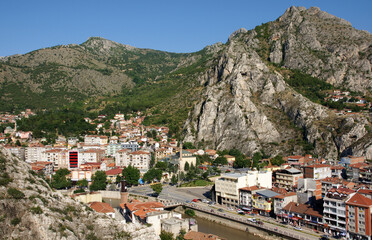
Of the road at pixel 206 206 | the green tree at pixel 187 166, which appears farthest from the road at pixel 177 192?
the green tree at pixel 187 166

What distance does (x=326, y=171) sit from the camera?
59469 millimetres

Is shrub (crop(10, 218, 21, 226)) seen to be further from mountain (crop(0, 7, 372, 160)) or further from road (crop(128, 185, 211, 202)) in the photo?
mountain (crop(0, 7, 372, 160))

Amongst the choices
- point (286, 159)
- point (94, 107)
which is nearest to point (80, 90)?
point (94, 107)

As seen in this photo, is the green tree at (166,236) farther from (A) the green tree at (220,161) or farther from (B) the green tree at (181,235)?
(A) the green tree at (220,161)

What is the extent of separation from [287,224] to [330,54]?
92.1m

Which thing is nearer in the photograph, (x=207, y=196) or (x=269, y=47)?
(x=207, y=196)

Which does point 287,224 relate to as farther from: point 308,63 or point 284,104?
point 308,63

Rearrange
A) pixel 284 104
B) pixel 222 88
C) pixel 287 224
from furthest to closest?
pixel 222 88, pixel 284 104, pixel 287 224

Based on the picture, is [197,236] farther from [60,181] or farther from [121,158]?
[121,158]

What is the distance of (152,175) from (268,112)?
40.4m

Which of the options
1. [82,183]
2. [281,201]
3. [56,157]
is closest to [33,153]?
[56,157]

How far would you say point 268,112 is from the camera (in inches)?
3684

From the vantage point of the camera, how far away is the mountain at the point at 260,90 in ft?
275

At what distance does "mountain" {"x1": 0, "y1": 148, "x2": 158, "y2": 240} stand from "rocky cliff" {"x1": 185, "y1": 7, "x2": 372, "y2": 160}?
6243 centimetres
